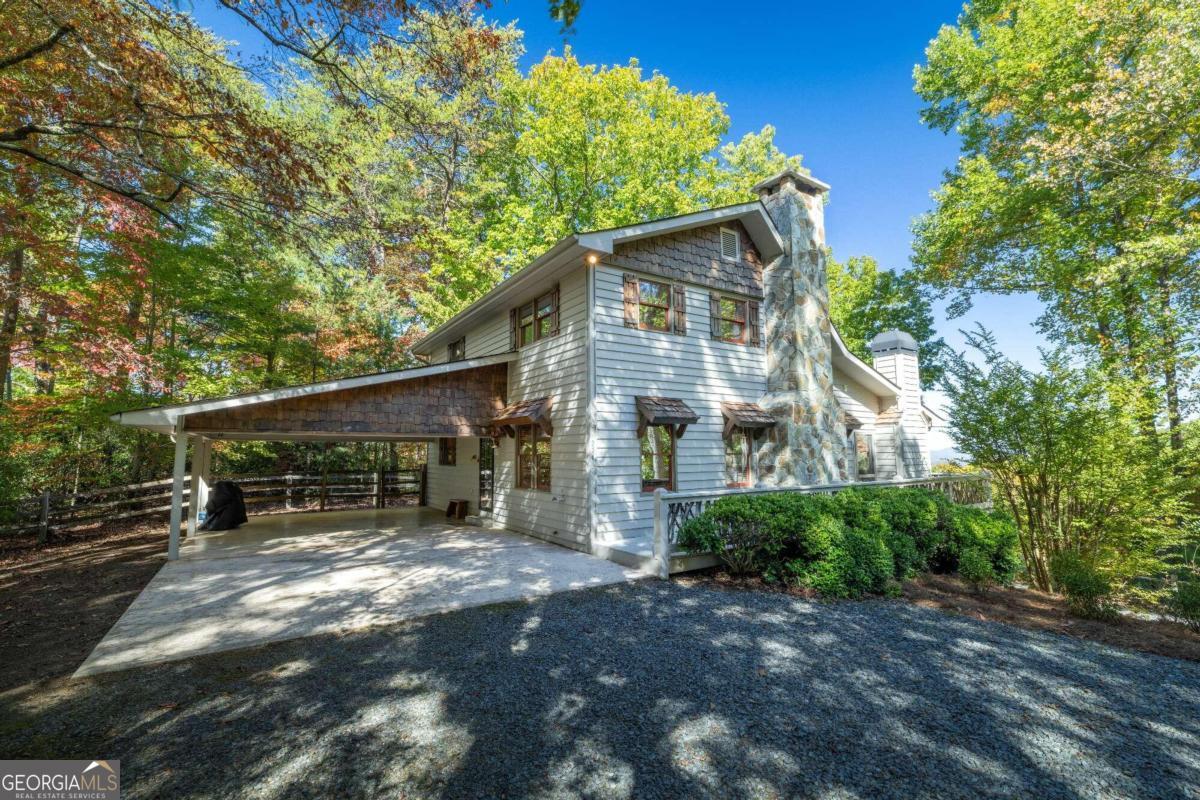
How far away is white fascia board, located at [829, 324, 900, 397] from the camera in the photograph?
484 inches

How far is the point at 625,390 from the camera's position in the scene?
8680mm

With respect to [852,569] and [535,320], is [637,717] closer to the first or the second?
[852,569]

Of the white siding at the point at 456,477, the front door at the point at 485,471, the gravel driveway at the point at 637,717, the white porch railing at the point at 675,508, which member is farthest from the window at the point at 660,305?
the gravel driveway at the point at 637,717

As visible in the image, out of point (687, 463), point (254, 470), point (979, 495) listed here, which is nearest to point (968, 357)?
point (687, 463)

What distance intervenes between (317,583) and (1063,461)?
10.3 metres

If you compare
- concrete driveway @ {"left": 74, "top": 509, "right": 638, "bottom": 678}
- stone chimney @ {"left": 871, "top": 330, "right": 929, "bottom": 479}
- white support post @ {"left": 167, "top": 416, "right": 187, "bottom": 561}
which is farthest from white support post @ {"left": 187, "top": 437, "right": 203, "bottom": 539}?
stone chimney @ {"left": 871, "top": 330, "right": 929, "bottom": 479}

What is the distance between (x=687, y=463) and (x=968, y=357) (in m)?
4.82

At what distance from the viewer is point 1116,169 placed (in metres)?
12.0

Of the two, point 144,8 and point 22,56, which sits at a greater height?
point 144,8

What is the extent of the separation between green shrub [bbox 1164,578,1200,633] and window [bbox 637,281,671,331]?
24.3 feet

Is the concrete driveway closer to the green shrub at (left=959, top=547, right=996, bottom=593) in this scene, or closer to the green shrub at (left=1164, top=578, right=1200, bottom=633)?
the green shrub at (left=959, top=547, right=996, bottom=593)

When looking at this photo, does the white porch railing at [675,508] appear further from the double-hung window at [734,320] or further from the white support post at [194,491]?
the white support post at [194,491]

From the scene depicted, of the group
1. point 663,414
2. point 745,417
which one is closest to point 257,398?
point 663,414

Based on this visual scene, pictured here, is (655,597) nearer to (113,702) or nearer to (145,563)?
(113,702)
